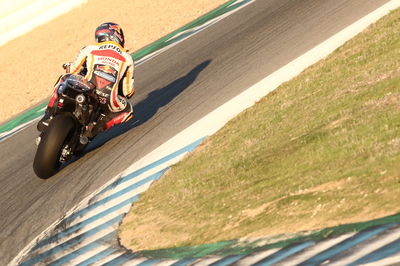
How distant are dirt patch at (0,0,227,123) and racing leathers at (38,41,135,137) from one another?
581 centimetres

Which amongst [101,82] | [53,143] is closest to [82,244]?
[53,143]

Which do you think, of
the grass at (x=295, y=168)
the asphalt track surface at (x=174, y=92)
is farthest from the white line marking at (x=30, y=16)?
the grass at (x=295, y=168)

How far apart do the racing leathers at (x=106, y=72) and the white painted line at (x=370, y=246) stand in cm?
628

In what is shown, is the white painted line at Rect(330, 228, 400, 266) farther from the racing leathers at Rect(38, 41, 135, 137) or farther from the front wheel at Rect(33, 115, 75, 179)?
the racing leathers at Rect(38, 41, 135, 137)

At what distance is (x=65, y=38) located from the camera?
2167 centimetres

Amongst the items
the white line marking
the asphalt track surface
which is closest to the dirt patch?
the white line marking

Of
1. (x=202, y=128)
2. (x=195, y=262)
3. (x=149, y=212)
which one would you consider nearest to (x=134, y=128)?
(x=202, y=128)

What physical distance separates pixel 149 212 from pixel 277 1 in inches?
408

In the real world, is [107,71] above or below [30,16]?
below

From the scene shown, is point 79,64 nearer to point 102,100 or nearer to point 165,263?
point 102,100

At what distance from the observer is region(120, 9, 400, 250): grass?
23.4 ft

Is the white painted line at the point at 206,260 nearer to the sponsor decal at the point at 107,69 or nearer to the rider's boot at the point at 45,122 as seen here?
the rider's boot at the point at 45,122

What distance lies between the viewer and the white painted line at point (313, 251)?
6164mm

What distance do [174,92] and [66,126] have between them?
3.98 metres
